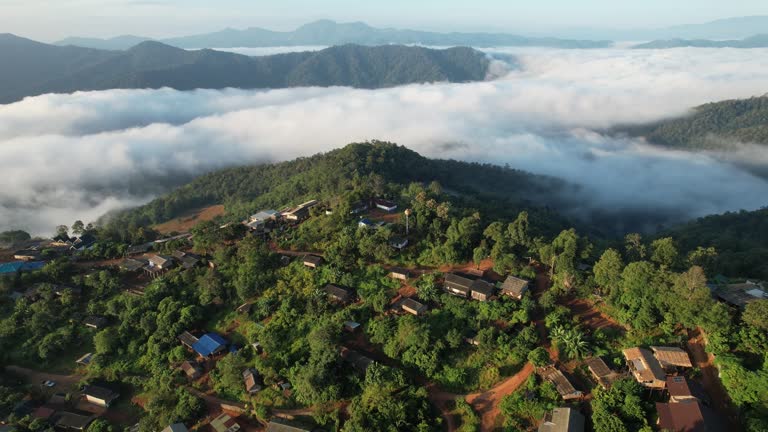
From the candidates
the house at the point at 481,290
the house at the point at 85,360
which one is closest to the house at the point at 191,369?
the house at the point at 85,360

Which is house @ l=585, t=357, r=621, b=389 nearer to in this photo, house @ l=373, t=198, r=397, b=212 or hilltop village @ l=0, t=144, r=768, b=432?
hilltop village @ l=0, t=144, r=768, b=432

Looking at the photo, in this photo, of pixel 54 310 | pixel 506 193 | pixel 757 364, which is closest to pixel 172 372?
pixel 54 310

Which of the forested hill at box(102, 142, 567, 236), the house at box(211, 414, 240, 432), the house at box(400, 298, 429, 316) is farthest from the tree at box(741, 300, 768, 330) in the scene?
the forested hill at box(102, 142, 567, 236)

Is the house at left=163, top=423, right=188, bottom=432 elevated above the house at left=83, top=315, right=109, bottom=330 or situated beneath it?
elevated above

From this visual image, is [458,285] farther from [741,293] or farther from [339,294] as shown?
[741,293]

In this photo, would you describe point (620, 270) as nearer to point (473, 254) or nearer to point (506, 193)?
point (473, 254)

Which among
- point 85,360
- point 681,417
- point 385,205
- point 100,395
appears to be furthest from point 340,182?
point 681,417

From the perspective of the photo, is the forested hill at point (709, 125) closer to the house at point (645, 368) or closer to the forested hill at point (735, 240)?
the forested hill at point (735, 240)
